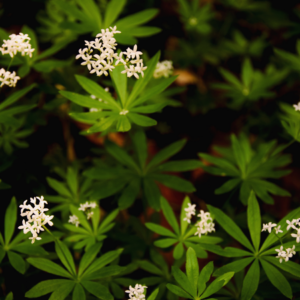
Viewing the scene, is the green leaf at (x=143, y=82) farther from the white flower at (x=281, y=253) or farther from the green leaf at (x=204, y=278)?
the white flower at (x=281, y=253)

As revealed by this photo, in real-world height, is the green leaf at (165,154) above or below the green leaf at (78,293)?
above

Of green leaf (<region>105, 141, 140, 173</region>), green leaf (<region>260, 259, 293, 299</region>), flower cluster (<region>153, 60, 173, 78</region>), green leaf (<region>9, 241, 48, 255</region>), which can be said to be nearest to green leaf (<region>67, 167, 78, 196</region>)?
green leaf (<region>105, 141, 140, 173</region>)

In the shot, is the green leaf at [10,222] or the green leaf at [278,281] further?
the green leaf at [10,222]

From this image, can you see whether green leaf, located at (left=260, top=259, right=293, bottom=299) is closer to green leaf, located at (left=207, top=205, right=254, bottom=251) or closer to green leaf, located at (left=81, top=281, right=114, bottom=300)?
green leaf, located at (left=207, top=205, right=254, bottom=251)

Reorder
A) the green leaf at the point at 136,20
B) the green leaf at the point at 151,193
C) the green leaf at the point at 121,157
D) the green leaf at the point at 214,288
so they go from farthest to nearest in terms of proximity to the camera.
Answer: the green leaf at the point at 136,20 → the green leaf at the point at 121,157 → the green leaf at the point at 151,193 → the green leaf at the point at 214,288

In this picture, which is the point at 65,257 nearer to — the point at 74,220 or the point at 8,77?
the point at 74,220

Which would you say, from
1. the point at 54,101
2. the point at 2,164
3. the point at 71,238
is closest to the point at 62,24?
the point at 54,101

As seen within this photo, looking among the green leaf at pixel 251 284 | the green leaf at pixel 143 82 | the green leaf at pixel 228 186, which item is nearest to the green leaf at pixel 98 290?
the green leaf at pixel 251 284
